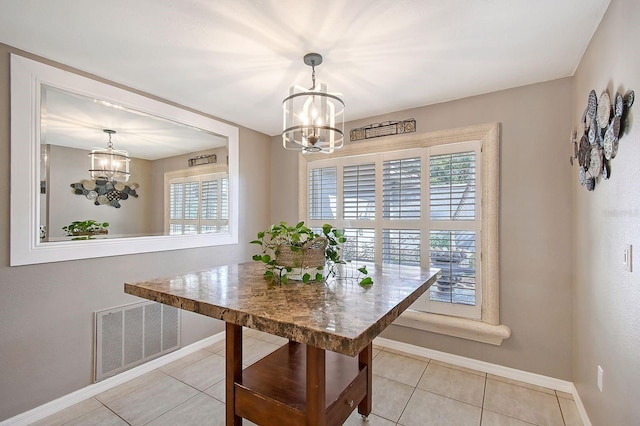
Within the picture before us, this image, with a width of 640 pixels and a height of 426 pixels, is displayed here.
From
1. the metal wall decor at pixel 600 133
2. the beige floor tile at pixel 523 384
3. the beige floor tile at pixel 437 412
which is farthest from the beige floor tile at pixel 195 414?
the metal wall decor at pixel 600 133

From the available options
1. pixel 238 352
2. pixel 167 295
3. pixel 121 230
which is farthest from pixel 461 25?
pixel 121 230

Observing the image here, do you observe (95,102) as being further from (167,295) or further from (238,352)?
(238,352)

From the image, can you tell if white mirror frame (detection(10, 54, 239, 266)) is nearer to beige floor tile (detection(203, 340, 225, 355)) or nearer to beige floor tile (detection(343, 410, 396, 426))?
beige floor tile (detection(203, 340, 225, 355))

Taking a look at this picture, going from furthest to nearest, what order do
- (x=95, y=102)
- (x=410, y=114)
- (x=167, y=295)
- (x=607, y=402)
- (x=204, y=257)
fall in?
(x=204, y=257) → (x=410, y=114) → (x=95, y=102) → (x=607, y=402) → (x=167, y=295)

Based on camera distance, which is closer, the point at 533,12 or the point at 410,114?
the point at 533,12

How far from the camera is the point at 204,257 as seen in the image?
3131 millimetres

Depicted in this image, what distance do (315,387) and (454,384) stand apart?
5.49ft

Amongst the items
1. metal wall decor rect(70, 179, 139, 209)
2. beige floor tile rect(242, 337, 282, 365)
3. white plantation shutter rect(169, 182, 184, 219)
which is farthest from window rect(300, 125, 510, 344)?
metal wall decor rect(70, 179, 139, 209)

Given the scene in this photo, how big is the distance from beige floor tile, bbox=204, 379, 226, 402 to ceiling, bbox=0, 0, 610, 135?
8.03ft

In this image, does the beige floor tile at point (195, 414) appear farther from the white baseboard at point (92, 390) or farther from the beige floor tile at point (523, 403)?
the beige floor tile at point (523, 403)

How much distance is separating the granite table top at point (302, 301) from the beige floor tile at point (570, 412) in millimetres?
1354

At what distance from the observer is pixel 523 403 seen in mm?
2121

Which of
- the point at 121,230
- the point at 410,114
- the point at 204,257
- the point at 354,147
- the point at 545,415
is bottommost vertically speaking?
the point at 545,415

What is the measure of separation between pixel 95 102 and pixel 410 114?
2727mm
